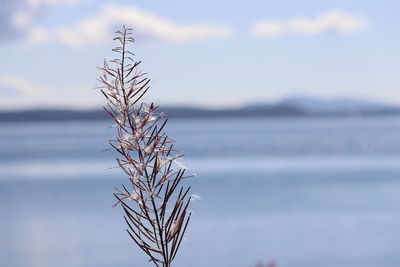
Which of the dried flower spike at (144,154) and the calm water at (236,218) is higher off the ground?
the calm water at (236,218)

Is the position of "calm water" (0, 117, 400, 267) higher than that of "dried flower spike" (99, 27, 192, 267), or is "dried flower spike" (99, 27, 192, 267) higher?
"calm water" (0, 117, 400, 267)

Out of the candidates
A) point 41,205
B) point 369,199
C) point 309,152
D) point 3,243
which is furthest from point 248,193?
point 309,152

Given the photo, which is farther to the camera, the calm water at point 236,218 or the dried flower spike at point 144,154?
the calm water at point 236,218

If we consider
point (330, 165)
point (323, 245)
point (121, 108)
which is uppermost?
point (330, 165)

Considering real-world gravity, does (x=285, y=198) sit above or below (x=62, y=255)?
above

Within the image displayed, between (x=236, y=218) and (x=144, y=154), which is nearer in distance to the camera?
(x=144, y=154)

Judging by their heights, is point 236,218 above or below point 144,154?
above

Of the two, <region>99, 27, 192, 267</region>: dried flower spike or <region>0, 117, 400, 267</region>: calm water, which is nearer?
<region>99, 27, 192, 267</region>: dried flower spike

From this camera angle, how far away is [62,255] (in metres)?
20.8

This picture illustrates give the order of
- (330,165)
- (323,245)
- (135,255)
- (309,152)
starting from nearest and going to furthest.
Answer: (135,255) < (323,245) < (330,165) < (309,152)

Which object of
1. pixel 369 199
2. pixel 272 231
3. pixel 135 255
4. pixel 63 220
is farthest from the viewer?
pixel 369 199

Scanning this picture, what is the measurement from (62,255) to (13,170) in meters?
36.9

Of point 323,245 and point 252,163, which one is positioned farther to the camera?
point 252,163

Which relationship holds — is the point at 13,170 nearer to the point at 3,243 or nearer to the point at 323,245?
the point at 3,243
